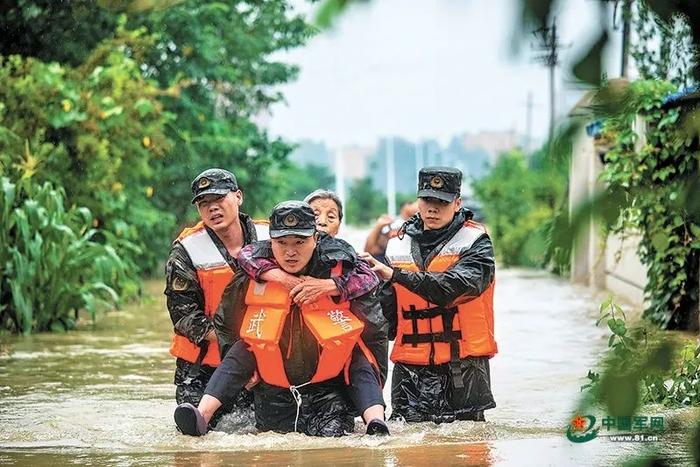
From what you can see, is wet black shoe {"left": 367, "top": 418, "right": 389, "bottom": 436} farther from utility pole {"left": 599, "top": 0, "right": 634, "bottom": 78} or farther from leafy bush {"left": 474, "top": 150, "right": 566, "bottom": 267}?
leafy bush {"left": 474, "top": 150, "right": 566, "bottom": 267}

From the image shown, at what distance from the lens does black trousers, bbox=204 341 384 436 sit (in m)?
7.19

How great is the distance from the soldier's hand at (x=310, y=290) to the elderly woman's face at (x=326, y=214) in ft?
3.46

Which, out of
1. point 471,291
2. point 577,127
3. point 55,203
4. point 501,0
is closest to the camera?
point 501,0

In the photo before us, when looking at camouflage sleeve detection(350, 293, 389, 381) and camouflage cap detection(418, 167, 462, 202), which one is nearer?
camouflage sleeve detection(350, 293, 389, 381)

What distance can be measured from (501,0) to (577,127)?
238 mm

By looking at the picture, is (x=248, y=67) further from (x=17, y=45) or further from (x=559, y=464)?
(x=559, y=464)

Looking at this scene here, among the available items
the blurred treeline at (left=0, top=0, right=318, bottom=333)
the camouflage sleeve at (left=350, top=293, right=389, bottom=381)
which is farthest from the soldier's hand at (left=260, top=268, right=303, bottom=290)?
the blurred treeline at (left=0, top=0, right=318, bottom=333)

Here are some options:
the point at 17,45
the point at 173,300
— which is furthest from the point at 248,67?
the point at 173,300

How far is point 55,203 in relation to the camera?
1452cm

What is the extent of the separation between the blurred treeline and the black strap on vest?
95.0 inches

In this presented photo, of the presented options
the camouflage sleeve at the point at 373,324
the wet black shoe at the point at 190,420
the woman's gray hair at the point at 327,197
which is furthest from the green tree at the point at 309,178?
the wet black shoe at the point at 190,420

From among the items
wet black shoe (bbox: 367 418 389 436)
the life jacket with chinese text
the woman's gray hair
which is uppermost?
the woman's gray hair

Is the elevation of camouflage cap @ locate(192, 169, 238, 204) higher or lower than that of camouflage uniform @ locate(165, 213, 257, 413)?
higher

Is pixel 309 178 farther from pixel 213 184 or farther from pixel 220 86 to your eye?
pixel 213 184
